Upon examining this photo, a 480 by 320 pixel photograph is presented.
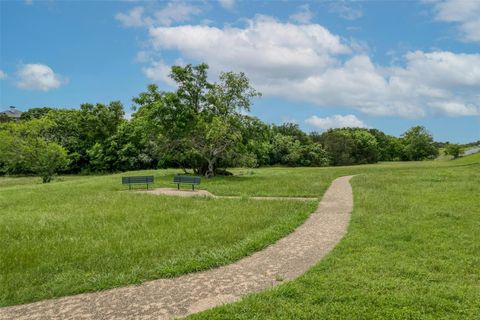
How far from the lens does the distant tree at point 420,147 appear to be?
8144 cm

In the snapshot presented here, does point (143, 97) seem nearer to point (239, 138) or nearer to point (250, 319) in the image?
point (239, 138)

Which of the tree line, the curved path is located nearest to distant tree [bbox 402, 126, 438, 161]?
the tree line

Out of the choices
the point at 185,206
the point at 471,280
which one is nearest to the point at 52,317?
the point at 471,280

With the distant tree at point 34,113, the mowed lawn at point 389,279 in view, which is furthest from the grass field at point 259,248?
the distant tree at point 34,113

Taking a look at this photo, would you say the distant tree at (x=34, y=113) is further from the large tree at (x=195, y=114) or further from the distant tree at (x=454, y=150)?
the distant tree at (x=454, y=150)

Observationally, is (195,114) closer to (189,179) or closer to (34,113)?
(189,179)

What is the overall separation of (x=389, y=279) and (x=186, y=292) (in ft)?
11.0

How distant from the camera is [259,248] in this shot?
795cm

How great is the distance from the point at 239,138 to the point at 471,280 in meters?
19.5

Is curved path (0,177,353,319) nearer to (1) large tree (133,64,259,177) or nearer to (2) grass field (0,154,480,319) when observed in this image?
(2) grass field (0,154,480,319)

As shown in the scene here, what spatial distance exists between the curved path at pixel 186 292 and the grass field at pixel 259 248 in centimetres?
29

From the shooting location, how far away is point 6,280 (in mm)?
6383

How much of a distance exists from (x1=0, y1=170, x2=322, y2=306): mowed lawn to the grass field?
0.03m

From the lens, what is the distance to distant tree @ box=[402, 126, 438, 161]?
81.4m
